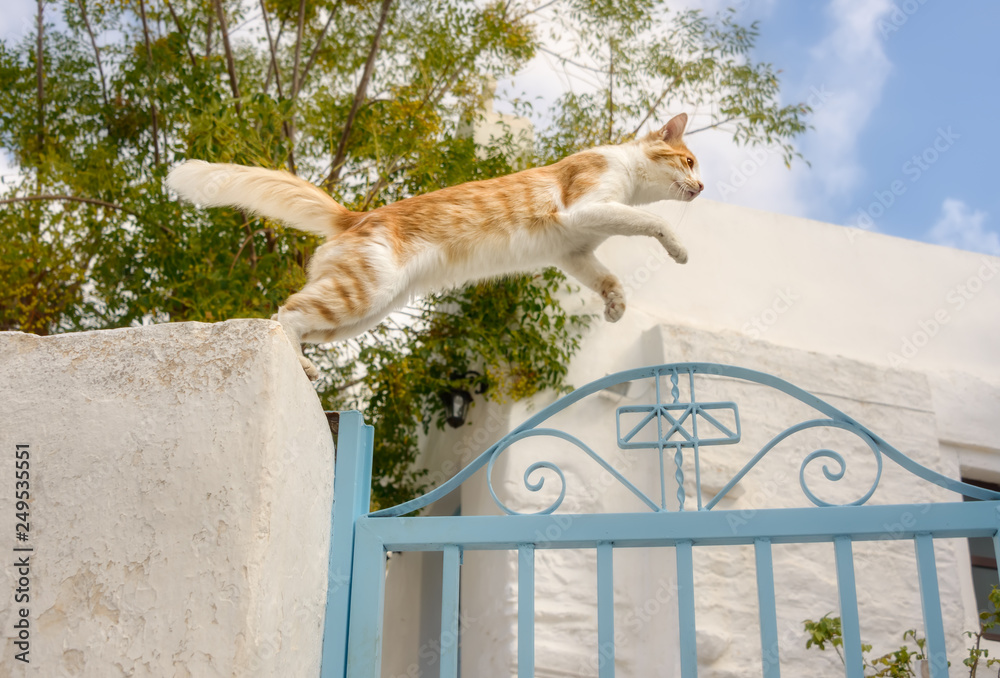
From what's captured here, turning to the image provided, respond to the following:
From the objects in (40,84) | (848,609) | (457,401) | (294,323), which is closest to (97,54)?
(40,84)

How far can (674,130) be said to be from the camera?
2898mm

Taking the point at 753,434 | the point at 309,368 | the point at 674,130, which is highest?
the point at 674,130

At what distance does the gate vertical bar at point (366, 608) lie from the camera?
177cm

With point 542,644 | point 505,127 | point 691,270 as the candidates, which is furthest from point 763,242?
point 542,644

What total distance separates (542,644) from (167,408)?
3.31 metres

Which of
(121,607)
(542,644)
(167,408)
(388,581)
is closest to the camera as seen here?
(121,607)

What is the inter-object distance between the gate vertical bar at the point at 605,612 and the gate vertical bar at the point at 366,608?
485 millimetres

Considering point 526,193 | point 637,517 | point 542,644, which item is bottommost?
point 542,644

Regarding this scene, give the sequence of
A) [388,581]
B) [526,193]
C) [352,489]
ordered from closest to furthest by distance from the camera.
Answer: [352,489]
[526,193]
[388,581]

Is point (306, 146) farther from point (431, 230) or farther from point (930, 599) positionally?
point (930, 599)

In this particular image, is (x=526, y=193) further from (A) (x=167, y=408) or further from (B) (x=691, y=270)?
(B) (x=691, y=270)

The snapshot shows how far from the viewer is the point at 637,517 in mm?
1837

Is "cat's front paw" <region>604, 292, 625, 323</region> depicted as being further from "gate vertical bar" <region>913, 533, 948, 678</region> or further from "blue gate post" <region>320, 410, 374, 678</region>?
"gate vertical bar" <region>913, 533, 948, 678</region>

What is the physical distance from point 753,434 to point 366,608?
3.57 meters
